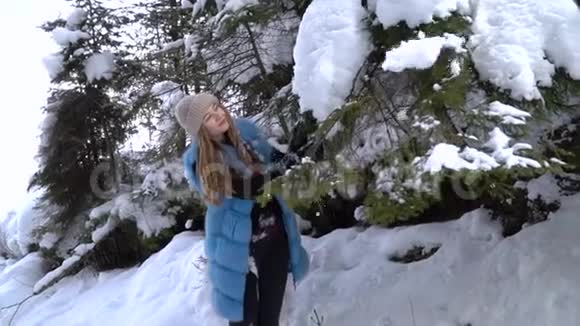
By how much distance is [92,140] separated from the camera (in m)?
6.93

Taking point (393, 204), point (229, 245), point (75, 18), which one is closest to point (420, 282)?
point (393, 204)

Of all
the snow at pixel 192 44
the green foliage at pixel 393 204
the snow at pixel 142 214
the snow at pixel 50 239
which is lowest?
the snow at pixel 50 239

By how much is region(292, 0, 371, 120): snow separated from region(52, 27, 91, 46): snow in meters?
4.94

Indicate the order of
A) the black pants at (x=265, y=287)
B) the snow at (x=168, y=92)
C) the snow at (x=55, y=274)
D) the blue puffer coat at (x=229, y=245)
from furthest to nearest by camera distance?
the snow at (x=55, y=274)
the snow at (x=168, y=92)
the black pants at (x=265, y=287)
the blue puffer coat at (x=229, y=245)

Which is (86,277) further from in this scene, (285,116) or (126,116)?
(285,116)

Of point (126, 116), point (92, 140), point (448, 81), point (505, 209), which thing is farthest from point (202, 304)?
point (92, 140)

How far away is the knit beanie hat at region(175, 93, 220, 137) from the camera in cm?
291

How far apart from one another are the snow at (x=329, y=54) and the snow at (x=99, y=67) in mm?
4705

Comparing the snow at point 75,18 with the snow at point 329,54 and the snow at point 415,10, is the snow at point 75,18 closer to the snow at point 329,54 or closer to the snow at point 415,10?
the snow at point 329,54

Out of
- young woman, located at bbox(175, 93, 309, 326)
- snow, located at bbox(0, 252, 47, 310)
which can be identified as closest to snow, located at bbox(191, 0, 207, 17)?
young woman, located at bbox(175, 93, 309, 326)

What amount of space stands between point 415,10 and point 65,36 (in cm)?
545

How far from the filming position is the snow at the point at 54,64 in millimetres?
6521

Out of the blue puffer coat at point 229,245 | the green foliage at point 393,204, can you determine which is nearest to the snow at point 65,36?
the blue puffer coat at point 229,245

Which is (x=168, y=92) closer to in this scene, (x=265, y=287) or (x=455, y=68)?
(x=265, y=287)
